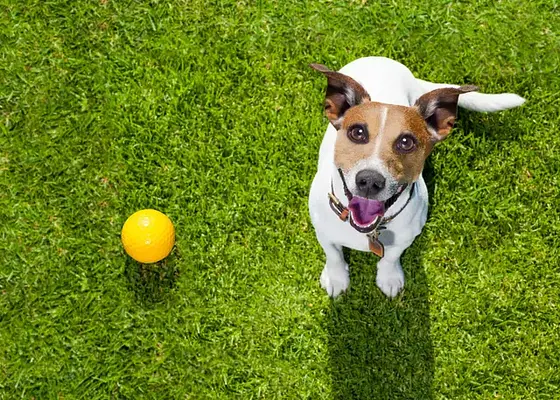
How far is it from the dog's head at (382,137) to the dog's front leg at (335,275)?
1067 millimetres

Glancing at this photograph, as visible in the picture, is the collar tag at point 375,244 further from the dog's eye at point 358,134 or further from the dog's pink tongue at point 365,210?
the dog's eye at point 358,134

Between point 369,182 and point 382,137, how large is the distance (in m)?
0.24

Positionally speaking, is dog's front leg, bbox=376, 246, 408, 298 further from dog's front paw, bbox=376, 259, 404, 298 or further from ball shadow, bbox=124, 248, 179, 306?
ball shadow, bbox=124, 248, 179, 306

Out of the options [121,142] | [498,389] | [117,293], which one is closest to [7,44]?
[121,142]

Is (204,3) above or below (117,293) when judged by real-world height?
above

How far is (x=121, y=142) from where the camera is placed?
5371 millimetres

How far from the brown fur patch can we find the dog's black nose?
0.26 feet

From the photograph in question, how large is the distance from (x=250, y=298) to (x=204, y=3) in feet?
7.69

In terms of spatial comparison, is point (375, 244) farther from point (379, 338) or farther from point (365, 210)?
point (379, 338)

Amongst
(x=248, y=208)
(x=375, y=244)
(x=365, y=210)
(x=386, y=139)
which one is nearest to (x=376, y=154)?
(x=386, y=139)

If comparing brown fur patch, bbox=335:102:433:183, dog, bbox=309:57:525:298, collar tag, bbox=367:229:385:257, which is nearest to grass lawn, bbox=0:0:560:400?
dog, bbox=309:57:525:298

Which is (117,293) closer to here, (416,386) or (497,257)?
(416,386)

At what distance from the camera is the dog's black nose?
3502mm

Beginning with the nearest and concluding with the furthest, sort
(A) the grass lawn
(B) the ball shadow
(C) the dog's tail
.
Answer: (C) the dog's tail
(A) the grass lawn
(B) the ball shadow
